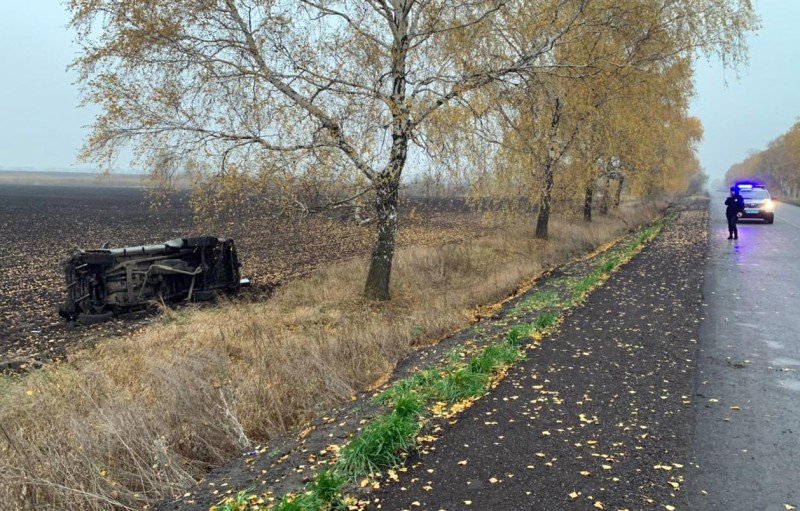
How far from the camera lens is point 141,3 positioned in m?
9.37

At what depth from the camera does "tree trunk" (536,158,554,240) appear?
54.9 feet

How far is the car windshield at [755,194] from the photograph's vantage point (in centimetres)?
2634

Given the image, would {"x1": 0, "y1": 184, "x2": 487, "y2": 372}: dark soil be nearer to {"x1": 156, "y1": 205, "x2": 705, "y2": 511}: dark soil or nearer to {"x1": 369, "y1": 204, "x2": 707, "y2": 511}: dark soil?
{"x1": 156, "y1": 205, "x2": 705, "y2": 511}: dark soil

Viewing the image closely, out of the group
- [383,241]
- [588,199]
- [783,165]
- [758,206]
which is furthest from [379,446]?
[783,165]

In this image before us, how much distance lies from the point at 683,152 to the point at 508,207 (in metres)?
29.9

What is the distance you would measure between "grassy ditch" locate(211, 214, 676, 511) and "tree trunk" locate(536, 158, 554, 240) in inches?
328

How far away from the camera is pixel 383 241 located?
40.4 ft

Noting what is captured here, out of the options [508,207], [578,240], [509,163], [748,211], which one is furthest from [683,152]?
[509,163]

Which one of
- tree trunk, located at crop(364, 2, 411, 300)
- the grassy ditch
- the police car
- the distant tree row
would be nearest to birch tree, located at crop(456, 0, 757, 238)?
tree trunk, located at crop(364, 2, 411, 300)

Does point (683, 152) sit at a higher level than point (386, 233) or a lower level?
higher

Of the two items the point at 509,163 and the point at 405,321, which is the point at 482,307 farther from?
the point at 509,163

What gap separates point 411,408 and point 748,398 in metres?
3.53

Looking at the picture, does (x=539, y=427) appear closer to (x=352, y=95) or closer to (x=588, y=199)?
(x=352, y=95)

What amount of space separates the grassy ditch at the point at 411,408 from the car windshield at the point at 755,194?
23.1 m
